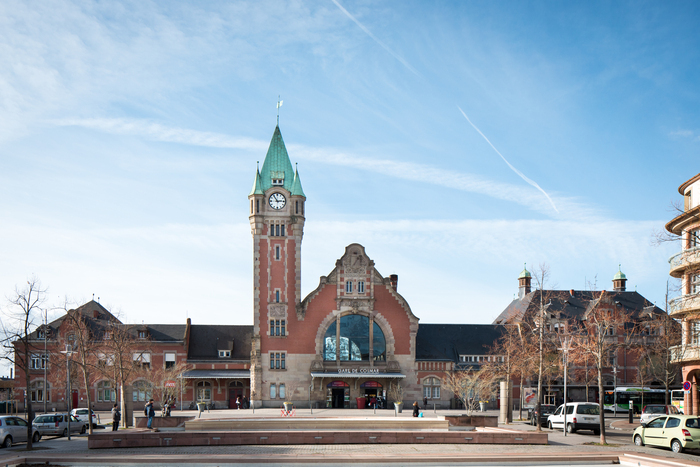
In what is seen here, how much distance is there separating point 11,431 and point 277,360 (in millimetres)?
36862

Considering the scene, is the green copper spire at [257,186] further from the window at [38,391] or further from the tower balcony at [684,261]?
the tower balcony at [684,261]

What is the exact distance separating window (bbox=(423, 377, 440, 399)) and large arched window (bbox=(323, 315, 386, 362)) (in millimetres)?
5412

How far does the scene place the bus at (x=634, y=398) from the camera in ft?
220

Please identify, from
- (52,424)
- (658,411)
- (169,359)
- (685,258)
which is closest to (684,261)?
(685,258)

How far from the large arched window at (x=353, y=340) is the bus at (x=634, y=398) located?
78.2 feet

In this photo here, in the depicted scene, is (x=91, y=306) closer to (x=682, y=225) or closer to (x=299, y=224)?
(x=299, y=224)

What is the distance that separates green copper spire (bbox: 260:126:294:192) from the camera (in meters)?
75.2

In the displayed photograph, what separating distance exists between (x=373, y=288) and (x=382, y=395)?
1145cm

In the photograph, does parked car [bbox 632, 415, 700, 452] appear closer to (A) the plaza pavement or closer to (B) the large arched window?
(A) the plaza pavement

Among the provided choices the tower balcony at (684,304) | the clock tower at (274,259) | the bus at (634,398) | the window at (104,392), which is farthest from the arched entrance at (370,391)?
the tower balcony at (684,304)

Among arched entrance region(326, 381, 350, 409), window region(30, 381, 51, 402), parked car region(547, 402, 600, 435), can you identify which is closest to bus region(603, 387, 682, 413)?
arched entrance region(326, 381, 350, 409)

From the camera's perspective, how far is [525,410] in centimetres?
7050

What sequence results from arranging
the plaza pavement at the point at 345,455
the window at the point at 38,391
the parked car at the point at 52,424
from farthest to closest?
the window at the point at 38,391 → the parked car at the point at 52,424 → the plaza pavement at the point at 345,455

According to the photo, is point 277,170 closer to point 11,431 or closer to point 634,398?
point 11,431
